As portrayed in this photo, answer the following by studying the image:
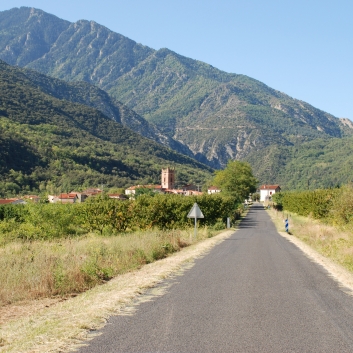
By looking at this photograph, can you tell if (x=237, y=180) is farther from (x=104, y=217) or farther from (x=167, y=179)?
(x=104, y=217)

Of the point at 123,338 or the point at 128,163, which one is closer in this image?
the point at 123,338

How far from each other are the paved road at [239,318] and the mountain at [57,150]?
86.5 meters

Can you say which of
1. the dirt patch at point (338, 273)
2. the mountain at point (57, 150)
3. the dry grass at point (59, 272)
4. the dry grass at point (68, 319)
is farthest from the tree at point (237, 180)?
the dry grass at point (68, 319)

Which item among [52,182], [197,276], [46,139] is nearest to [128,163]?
[46,139]

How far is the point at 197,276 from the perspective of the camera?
12.8 metres

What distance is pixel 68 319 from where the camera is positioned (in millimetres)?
7809

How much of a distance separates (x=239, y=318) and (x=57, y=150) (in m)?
120

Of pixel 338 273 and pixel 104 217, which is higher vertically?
pixel 104 217

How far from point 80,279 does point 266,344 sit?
6704mm

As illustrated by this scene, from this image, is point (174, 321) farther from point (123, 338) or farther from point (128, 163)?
point (128, 163)

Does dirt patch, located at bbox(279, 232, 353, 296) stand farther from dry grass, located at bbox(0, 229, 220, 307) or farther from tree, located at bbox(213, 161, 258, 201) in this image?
tree, located at bbox(213, 161, 258, 201)

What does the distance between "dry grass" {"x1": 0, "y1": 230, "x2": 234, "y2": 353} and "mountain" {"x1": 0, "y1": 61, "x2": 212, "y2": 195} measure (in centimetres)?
8580

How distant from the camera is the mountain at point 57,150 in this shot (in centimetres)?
10375

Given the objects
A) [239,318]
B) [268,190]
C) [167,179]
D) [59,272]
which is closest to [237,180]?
[167,179]
